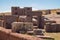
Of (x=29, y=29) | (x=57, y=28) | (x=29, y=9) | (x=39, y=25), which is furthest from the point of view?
(x=29, y=9)

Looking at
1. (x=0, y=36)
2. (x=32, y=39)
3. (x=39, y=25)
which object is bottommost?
(x=39, y=25)

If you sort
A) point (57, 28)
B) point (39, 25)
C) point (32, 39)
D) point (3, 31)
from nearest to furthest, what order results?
point (32, 39) → point (3, 31) → point (57, 28) → point (39, 25)

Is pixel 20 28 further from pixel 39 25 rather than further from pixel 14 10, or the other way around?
pixel 14 10

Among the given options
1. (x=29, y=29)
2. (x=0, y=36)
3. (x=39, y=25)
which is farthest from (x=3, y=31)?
(x=39, y=25)

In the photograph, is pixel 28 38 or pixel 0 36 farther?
pixel 0 36

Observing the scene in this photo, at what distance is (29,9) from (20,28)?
1396 cm

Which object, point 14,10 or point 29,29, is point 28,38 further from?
point 14,10

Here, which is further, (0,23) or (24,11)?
(24,11)

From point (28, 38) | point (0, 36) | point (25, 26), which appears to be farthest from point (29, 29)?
point (28, 38)

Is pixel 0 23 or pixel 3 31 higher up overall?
pixel 3 31

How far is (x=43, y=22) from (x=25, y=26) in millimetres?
8901

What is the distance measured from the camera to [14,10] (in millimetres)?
37562

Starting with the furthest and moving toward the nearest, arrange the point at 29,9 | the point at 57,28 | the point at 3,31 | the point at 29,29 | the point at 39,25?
the point at 29,9
the point at 39,25
the point at 57,28
the point at 29,29
the point at 3,31

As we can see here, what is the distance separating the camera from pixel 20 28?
75.3 ft
